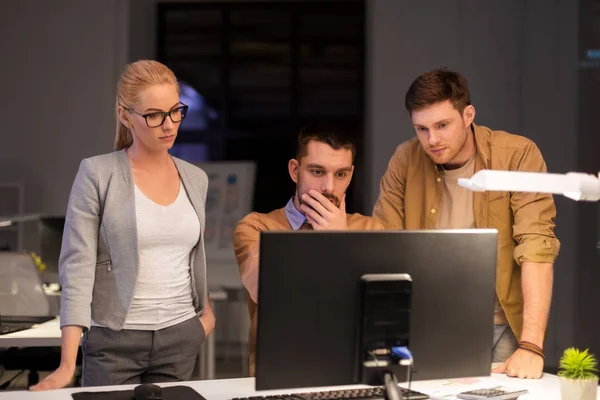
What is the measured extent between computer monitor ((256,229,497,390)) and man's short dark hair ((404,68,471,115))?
0.78 meters

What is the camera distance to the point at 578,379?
6.70 ft

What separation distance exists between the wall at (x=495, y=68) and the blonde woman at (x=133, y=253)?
5.33 m

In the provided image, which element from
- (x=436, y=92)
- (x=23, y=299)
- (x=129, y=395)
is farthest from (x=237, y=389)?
(x=23, y=299)

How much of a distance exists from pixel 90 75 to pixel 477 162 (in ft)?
20.2

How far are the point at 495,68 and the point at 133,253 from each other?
19.8 ft

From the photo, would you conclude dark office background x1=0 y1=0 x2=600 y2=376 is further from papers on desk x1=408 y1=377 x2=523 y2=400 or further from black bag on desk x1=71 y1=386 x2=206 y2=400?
black bag on desk x1=71 y1=386 x2=206 y2=400

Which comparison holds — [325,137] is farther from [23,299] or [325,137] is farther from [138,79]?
[23,299]

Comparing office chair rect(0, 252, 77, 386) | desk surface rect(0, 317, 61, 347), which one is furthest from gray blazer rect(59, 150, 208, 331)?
office chair rect(0, 252, 77, 386)

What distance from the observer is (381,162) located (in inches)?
307

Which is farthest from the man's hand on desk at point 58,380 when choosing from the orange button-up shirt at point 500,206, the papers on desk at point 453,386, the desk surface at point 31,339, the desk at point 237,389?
the desk surface at point 31,339

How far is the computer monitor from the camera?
5.40 feet

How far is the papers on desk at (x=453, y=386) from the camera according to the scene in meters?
2.13

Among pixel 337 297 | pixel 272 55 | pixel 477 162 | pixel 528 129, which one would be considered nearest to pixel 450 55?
pixel 528 129

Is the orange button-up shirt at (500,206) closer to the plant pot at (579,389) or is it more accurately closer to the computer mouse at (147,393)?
the plant pot at (579,389)
